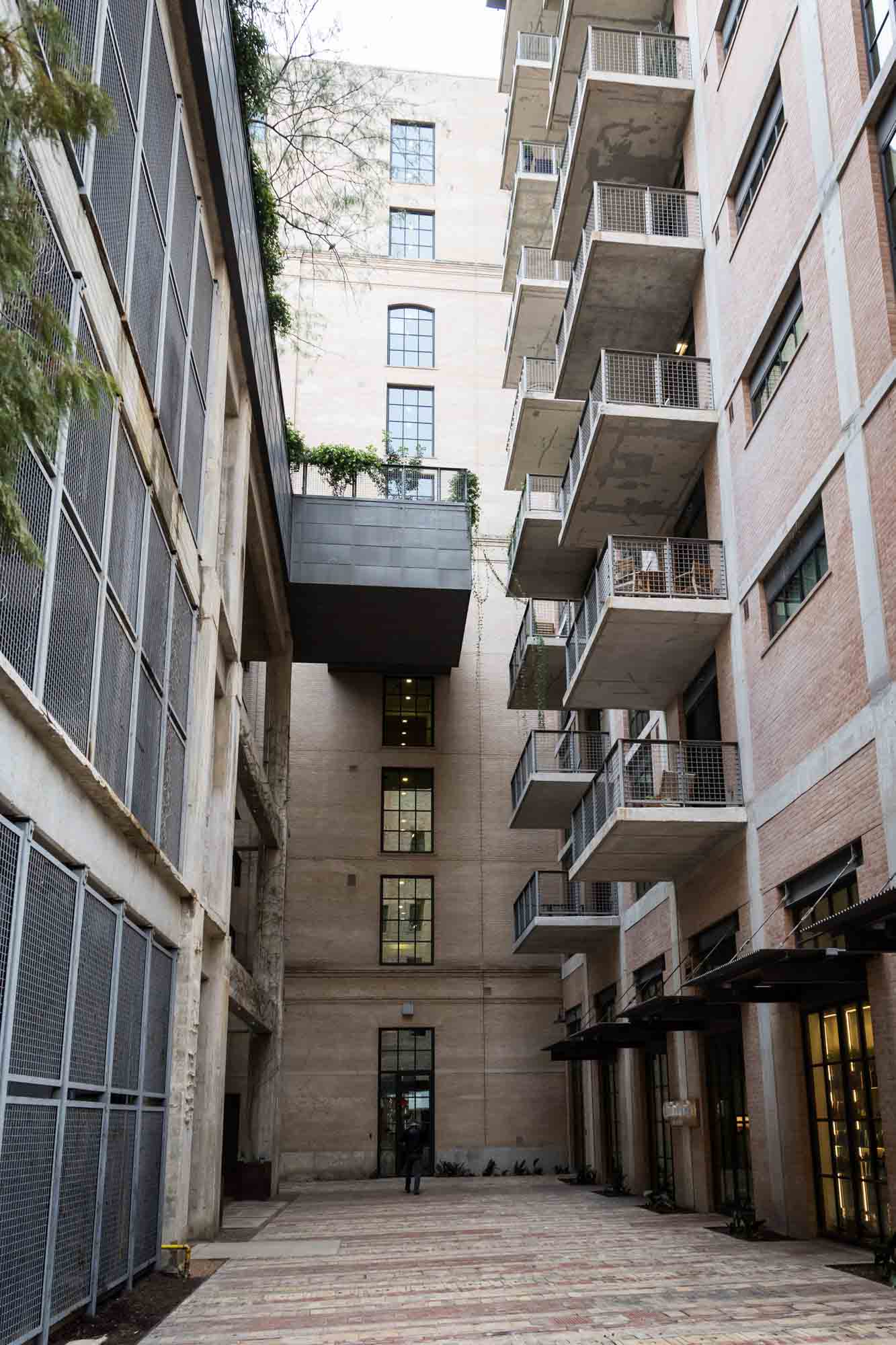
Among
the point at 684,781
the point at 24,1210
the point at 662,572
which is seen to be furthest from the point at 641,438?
the point at 24,1210

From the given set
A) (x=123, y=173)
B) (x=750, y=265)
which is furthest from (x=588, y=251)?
(x=123, y=173)

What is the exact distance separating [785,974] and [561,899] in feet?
52.4

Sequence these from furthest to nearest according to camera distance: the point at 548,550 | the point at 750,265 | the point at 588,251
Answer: the point at 548,550 < the point at 588,251 < the point at 750,265

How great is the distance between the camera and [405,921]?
103ft

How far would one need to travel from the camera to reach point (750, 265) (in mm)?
16469

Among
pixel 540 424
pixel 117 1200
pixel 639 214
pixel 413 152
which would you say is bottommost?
pixel 117 1200

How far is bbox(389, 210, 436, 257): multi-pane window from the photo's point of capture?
120 feet

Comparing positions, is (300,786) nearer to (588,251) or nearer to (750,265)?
(588,251)

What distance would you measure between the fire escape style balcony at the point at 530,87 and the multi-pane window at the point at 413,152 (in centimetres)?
783

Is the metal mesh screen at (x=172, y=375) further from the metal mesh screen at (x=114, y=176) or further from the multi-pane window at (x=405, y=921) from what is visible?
the multi-pane window at (x=405, y=921)

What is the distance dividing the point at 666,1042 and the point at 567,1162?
1108 centimetres

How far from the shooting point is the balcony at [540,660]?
27438mm

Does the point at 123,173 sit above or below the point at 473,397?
below

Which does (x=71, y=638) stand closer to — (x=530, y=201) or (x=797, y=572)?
(x=797, y=572)
